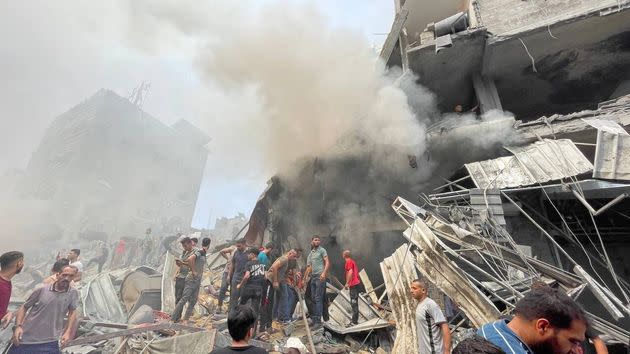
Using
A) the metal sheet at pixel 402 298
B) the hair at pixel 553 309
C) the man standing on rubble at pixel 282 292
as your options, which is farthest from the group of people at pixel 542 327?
the man standing on rubble at pixel 282 292

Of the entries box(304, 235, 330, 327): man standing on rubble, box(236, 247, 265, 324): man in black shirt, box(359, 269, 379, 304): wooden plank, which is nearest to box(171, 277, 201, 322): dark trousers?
box(236, 247, 265, 324): man in black shirt

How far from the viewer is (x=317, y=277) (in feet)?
20.6

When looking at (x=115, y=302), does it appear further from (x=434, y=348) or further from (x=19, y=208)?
(x=19, y=208)

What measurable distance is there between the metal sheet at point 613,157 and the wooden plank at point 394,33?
6.28 metres

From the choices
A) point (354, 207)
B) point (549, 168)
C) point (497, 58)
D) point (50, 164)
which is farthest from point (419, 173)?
point (50, 164)

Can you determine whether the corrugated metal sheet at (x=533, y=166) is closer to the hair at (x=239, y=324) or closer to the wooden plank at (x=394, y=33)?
the wooden plank at (x=394, y=33)

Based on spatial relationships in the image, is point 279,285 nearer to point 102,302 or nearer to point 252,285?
point 252,285

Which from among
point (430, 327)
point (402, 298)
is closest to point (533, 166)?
point (402, 298)

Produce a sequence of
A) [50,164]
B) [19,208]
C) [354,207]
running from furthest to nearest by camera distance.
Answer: [50,164], [19,208], [354,207]

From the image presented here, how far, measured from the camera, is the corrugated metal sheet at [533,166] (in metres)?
5.79

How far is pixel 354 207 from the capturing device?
879 centimetres

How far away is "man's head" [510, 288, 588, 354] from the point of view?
1420 mm

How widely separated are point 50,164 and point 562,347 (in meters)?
43.6

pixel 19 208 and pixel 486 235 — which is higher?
pixel 19 208
